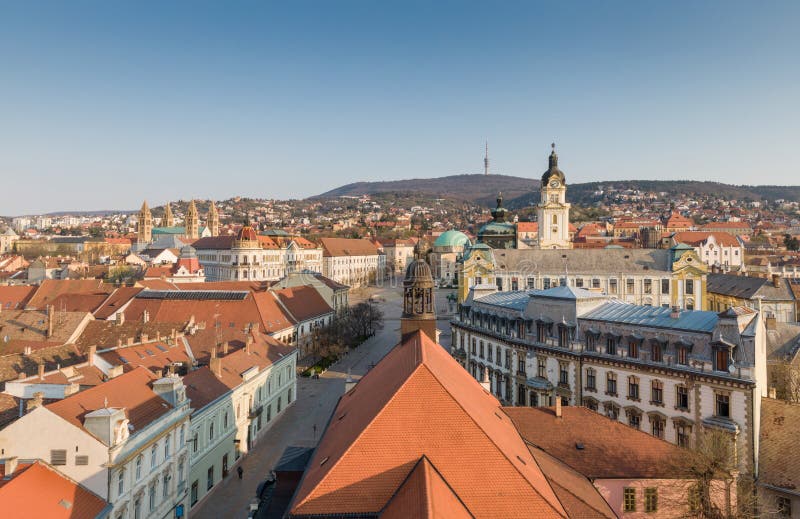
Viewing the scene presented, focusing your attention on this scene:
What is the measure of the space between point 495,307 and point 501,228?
155 feet

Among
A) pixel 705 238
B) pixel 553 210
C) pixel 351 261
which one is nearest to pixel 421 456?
pixel 553 210

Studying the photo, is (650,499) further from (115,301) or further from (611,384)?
(115,301)

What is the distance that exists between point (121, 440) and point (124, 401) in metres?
3.27

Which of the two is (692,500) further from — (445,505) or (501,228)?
(501,228)

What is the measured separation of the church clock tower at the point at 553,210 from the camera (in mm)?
87062

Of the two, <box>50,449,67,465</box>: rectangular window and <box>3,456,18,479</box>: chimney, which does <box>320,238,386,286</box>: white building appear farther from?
<box>3,456,18,479</box>: chimney

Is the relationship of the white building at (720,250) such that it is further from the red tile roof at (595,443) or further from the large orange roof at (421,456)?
the large orange roof at (421,456)

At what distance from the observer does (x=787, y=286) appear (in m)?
68.6

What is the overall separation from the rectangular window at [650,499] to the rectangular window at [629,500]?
1.62 ft

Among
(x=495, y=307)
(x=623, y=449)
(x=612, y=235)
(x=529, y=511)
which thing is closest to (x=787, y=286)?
(x=495, y=307)

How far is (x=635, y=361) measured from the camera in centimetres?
3250

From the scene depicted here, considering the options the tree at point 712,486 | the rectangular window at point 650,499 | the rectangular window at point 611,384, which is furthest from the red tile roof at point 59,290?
the tree at point 712,486

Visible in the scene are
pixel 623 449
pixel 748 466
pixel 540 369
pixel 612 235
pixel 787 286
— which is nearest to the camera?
pixel 623 449

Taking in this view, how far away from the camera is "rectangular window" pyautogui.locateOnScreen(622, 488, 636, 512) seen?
73.4ft
